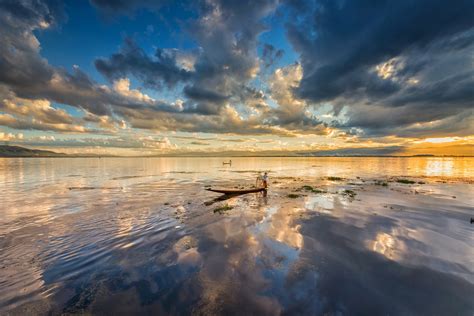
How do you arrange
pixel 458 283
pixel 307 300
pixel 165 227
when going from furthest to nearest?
1. pixel 165 227
2. pixel 458 283
3. pixel 307 300

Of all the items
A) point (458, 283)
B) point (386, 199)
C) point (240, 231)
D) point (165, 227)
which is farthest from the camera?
point (386, 199)

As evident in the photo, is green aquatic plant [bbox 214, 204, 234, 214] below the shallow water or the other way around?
below

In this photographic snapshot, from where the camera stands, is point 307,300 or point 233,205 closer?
point 307,300

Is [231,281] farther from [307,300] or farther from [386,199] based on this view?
[386,199]

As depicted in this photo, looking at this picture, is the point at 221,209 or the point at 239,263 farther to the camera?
the point at 221,209

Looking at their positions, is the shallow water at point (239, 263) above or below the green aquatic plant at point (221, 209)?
above

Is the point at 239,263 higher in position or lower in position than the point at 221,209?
higher

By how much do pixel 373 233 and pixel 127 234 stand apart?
17.0 meters

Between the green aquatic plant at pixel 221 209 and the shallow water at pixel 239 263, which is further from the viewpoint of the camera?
the green aquatic plant at pixel 221 209

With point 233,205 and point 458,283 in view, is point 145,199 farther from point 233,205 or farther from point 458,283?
point 458,283

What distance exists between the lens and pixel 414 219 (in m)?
18.5

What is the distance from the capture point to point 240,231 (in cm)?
1566

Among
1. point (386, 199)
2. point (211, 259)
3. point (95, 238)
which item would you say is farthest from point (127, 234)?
point (386, 199)

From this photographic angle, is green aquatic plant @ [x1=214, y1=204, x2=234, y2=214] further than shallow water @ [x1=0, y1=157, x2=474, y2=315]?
Yes
